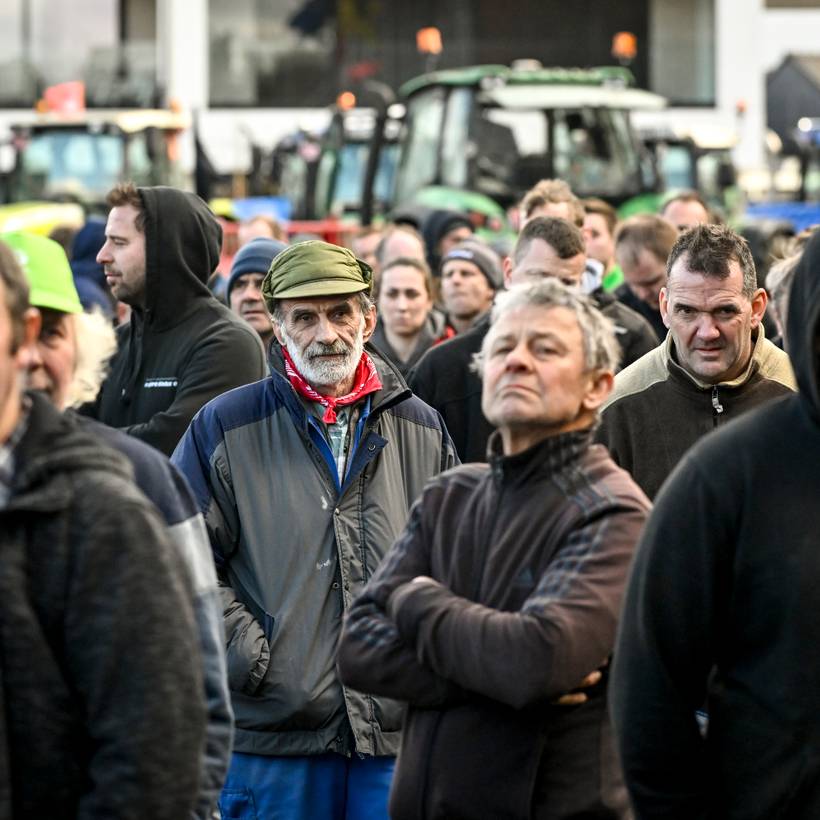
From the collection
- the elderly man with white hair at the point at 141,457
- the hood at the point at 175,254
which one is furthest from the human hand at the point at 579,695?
the hood at the point at 175,254

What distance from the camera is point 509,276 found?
7.64 meters

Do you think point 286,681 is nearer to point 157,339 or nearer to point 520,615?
point 520,615

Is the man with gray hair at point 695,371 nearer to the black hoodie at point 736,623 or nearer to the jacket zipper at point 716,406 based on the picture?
the jacket zipper at point 716,406

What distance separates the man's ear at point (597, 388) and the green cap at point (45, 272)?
103cm

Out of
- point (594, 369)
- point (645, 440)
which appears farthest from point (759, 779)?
point (645, 440)

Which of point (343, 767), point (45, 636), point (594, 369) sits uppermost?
point (594, 369)

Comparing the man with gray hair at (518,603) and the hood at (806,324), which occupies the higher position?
the hood at (806,324)

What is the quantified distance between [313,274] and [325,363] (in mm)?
275

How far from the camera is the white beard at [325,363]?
5234 millimetres

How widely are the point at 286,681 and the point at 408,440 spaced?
2.48ft

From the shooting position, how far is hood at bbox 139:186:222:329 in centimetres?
664

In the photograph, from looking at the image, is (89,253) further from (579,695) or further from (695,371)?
(579,695)

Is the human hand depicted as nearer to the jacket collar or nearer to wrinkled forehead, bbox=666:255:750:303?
the jacket collar

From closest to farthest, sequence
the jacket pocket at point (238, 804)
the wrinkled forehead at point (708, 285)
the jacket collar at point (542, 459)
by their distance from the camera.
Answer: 1. the jacket collar at point (542, 459)
2. the jacket pocket at point (238, 804)
3. the wrinkled forehead at point (708, 285)
